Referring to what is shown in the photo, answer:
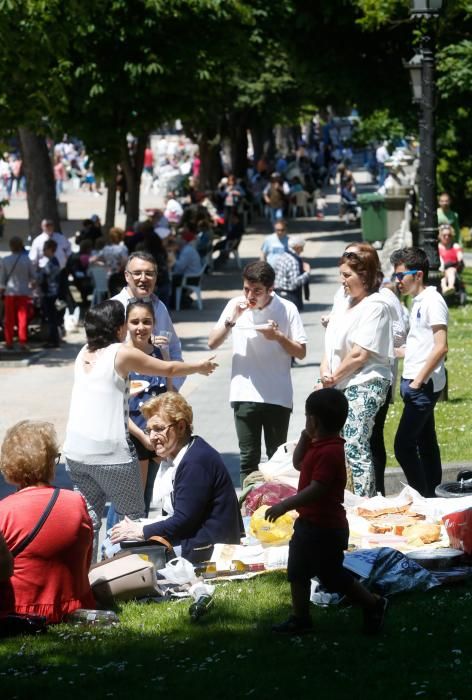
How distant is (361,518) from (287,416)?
120 centimetres

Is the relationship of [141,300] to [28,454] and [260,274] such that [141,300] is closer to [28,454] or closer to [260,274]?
[260,274]

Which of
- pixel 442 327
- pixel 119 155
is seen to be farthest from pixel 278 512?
pixel 119 155

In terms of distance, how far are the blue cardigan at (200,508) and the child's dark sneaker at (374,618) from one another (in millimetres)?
1598

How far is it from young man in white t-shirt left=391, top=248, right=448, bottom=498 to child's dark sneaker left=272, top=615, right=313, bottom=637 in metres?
2.83

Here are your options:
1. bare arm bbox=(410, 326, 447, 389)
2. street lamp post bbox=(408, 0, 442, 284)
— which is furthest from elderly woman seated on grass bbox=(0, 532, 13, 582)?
street lamp post bbox=(408, 0, 442, 284)

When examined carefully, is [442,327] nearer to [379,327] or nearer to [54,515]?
[379,327]

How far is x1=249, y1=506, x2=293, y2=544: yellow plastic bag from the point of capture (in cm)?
808

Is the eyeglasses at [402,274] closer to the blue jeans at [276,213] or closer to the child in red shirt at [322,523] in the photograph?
the child in red shirt at [322,523]

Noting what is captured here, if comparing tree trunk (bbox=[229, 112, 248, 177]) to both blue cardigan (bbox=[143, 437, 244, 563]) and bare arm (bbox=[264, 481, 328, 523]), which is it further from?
bare arm (bbox=[264, 481, 328, 523])

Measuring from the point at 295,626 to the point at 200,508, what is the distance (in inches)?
57.6

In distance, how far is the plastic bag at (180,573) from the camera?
7.34 metres

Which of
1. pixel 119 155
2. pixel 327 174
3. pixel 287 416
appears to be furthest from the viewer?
pixel 327 174

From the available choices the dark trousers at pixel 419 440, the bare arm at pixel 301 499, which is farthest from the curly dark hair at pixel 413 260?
the bare arm at pixel 301 499

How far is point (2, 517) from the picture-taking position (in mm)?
6527
